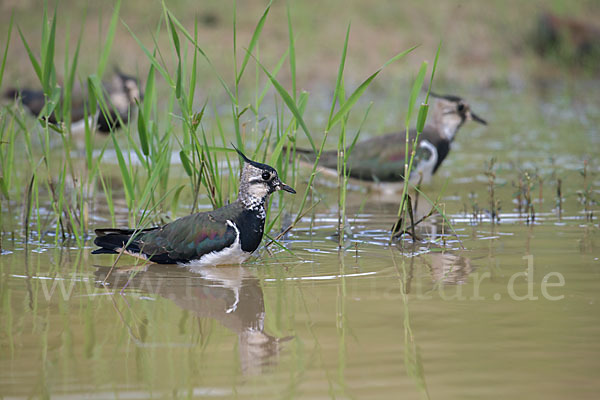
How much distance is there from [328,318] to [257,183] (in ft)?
3.83

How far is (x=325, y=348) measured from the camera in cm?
345

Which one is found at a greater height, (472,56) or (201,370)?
(472,56)

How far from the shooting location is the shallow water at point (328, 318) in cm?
309

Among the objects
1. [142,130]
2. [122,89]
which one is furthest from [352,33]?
[142,130]

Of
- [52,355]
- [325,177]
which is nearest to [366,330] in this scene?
[52,355]

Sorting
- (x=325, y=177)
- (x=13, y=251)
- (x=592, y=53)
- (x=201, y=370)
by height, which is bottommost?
(x=201, y=370)

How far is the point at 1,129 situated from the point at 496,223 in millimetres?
3130

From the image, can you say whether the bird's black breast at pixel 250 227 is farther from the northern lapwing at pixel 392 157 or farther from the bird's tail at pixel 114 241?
the northern lapwing at pixel 392 157

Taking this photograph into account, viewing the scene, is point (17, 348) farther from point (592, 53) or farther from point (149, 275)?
point (592, 53)

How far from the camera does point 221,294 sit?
4.32 meters

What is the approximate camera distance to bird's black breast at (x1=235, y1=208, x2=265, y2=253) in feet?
15.4

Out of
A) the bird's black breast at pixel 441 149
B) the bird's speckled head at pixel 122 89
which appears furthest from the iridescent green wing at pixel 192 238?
the bird's speckled head at pixel 122 89

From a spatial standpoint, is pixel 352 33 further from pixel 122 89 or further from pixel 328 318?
pixel 328 318

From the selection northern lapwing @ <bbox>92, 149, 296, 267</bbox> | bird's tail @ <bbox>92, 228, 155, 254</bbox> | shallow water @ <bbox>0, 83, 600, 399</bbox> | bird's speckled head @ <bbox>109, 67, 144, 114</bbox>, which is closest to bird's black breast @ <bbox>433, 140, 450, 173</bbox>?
shallow water @ <bbox>0, 83, 600, 399</bbox>
